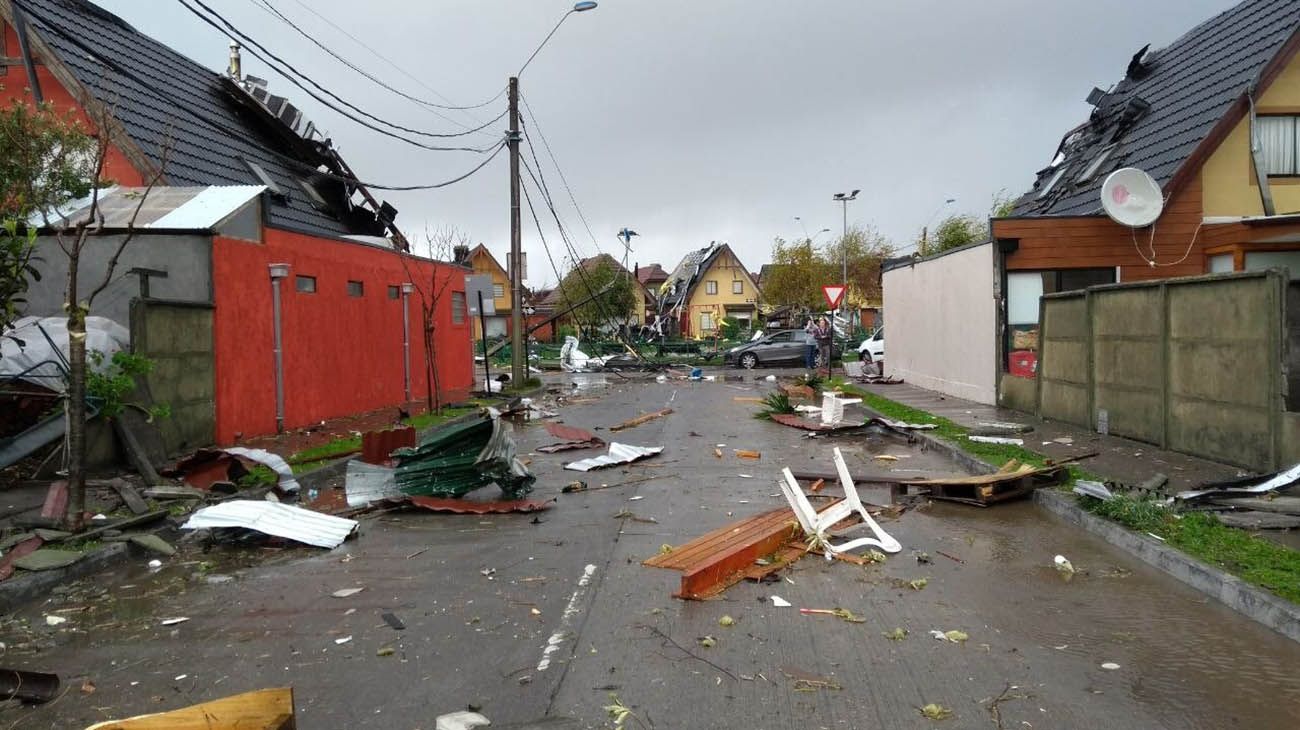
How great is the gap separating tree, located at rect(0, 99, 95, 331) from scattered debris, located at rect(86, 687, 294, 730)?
7.12 metres

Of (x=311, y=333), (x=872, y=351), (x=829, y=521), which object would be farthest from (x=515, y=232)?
(x=829, y=521)

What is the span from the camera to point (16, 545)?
25.4 ft

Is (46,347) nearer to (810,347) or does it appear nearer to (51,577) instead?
(51,577)

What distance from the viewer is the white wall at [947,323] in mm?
19438

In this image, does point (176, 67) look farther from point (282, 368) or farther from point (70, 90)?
point (282, 368)

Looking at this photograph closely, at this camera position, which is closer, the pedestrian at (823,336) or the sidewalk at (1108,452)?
the sidewalk at (1108,452)

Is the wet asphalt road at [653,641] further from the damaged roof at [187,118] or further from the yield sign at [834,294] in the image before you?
the yield sign at [834,294]

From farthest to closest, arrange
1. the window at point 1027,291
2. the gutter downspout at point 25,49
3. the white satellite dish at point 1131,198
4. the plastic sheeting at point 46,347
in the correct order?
the window at point 1027,291, the white satellite dish at point 1131,198, the gutter downspout at point 25,49, the plastic sheeting at point 46,347

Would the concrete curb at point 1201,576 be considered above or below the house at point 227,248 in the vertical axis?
below

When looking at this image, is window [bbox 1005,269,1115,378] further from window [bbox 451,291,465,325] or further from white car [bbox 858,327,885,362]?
white car [bbox 858,327,885,362]

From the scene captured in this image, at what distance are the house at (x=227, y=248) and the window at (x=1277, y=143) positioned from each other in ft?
60.5

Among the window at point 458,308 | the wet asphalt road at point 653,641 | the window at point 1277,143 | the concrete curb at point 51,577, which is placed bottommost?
the wet asphalt road at point 653,641

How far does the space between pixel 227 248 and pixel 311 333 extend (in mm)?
3610

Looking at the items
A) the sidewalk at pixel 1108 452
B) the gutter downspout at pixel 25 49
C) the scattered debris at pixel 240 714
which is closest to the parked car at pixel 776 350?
the sidewalk at pixel 1108 452
